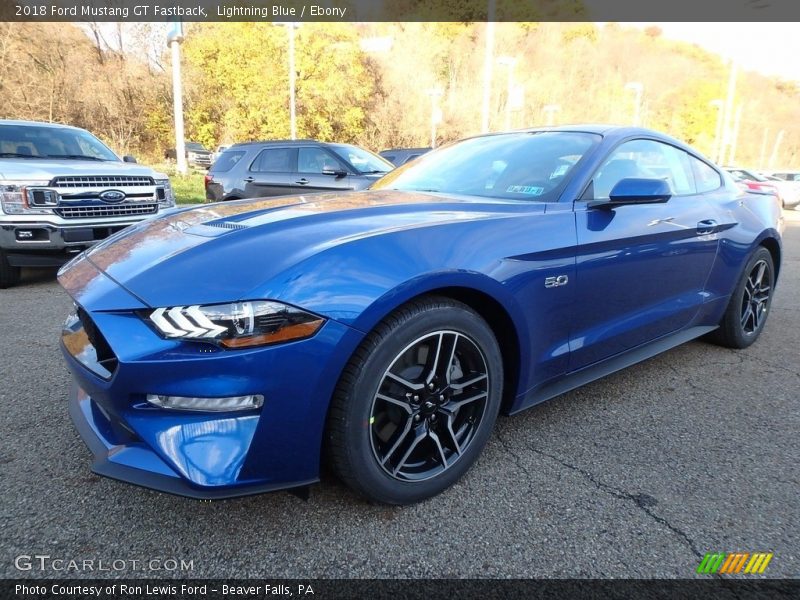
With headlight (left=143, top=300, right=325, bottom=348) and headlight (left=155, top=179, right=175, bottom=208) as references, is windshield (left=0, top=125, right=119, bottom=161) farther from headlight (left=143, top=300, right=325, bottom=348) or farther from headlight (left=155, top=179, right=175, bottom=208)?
headlight (left=143, top=300, right=325, bottom=348)

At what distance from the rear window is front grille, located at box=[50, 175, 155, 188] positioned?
2.68 meters

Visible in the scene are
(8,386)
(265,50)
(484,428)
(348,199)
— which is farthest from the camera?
(265,50)

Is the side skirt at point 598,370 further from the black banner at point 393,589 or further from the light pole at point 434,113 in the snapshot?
the light pole at point 434,113

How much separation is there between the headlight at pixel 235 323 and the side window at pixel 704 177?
2.95m

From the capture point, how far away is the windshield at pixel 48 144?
5.94 m

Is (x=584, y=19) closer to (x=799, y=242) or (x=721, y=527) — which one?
(x=799, y=242)

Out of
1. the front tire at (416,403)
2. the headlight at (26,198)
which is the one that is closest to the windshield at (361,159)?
the headlight at (26,198)

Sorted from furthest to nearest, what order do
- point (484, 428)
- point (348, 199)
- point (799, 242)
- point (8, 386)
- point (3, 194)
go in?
point (799, 242) → point (3, 194) → point (8, 386) → point (348, 199) → point (484, 428)

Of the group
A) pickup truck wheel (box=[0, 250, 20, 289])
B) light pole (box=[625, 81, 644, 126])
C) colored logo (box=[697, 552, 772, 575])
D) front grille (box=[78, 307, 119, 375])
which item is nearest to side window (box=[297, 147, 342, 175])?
pickup truck wheel (box=[0, 250, 20, 289])

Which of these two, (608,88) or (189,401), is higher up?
(608,88)

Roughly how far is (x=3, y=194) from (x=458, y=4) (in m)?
56.4

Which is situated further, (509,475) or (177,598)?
(509,475)

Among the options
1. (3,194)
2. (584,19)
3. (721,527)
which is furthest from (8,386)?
(584,19)

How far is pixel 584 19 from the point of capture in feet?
196
